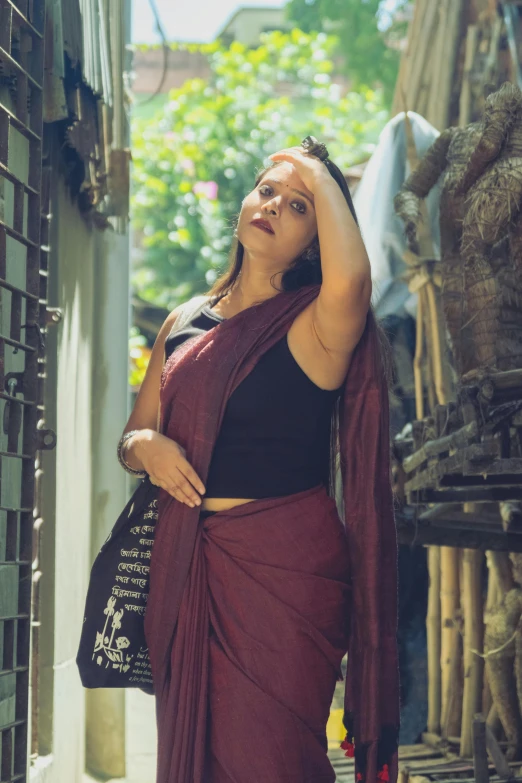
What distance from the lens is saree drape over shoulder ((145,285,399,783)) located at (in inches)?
104

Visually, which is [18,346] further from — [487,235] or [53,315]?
[487,235]

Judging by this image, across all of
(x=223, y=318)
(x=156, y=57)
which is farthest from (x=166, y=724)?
(x=156, y=57)

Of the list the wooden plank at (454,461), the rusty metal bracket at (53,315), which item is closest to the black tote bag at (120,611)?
the rusty metal bracket at (53,315)

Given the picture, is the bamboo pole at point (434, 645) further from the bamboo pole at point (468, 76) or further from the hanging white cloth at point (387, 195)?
the bamboo pole at point (468, 76)

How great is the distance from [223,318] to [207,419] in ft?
1.29

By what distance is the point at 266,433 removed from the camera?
9.12ft

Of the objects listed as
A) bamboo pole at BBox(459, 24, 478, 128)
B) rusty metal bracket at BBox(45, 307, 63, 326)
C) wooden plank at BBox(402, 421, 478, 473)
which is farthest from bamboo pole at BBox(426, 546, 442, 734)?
rusty metal bracket at BBox(45, 307, 63, 326)

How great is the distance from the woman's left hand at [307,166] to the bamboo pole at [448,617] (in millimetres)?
2988

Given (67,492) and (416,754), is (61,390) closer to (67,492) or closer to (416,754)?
(67,492)

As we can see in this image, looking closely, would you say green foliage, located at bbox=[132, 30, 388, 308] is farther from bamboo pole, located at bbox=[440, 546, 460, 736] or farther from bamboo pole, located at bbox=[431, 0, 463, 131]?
bamboo pole, located at bbox=[440, 546, 460, 736]

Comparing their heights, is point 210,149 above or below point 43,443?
above

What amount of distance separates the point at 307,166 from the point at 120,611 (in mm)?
1276

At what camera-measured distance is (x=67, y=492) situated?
4422mm

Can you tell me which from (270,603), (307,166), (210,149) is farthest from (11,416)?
(210,149)
